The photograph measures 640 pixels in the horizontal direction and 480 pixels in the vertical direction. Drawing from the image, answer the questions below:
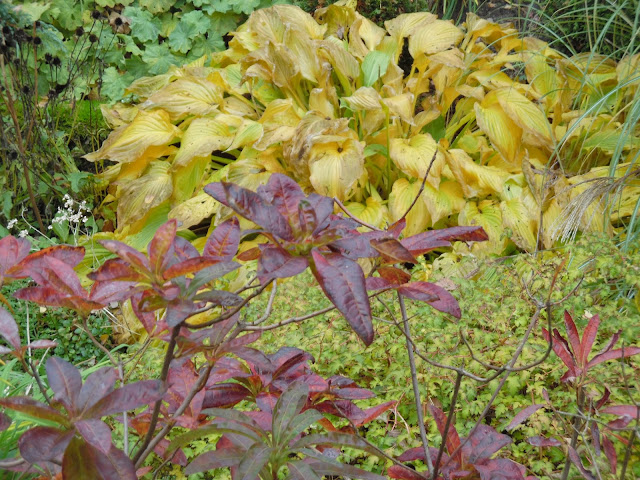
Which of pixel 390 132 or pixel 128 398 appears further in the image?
pixel 390 132

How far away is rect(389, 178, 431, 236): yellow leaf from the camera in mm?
2953

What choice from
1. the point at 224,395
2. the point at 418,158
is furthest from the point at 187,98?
the point at 224,395

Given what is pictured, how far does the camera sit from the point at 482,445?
105 centimetres

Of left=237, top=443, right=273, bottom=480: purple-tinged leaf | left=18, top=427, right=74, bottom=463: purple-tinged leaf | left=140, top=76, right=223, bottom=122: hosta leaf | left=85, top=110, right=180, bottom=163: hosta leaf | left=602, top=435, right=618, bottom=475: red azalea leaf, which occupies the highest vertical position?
left=18, top=427, right=74, bottom=463: purple-tinged leaf

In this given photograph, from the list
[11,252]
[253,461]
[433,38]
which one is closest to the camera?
[253,461]

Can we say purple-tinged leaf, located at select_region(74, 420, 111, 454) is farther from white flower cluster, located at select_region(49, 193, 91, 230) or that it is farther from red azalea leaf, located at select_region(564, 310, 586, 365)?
white flower cluster, located at select_region(49, 193, 91, 230)

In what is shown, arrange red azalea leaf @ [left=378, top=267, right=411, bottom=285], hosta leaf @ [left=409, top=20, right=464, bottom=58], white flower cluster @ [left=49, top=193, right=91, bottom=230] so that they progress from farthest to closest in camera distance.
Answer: hosta leaf @ [left=409, top=20, right=464, bottom=58] → white flower cluster @ [left=49, top=193, right=91, bottom=230] → red azalea leaf @ [left=378, top=267, right=411, bottom=285]

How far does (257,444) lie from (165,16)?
456cm

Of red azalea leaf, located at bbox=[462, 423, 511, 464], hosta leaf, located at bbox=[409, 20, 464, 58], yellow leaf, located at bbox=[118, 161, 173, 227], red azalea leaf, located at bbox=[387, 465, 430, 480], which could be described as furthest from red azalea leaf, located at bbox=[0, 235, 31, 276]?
hosta leaf, located at bbox=[409, 20, 464, 58]

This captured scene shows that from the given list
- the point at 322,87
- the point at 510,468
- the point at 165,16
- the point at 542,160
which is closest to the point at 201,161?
the point at 322,87

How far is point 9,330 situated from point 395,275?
548 millimetres

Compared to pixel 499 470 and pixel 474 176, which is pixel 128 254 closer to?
pixel 499 470

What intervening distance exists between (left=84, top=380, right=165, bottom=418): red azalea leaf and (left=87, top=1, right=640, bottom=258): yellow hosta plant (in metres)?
2.13

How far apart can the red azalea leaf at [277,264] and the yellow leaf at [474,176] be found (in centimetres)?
230
